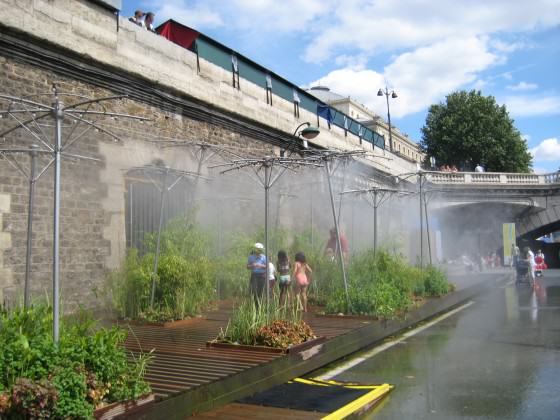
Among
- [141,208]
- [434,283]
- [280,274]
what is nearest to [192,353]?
[280,274]

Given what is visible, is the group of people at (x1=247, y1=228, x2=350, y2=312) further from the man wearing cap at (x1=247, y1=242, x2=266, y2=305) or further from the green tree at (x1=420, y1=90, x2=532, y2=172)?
the green tree at (x1=420, y1=90, x2=532, y2=172)

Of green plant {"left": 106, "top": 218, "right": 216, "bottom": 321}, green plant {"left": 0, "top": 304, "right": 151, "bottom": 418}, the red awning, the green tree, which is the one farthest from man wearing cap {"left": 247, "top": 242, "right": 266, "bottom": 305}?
the green tree

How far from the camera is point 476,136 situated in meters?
55.1

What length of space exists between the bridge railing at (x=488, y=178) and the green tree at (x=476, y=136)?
10.8 m

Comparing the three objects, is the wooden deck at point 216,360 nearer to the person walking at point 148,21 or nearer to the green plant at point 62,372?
the green plant at point 62,372

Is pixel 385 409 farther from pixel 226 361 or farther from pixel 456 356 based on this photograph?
pixel 456 356

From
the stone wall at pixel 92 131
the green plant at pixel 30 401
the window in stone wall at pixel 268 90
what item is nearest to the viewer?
the green plant at pixel 30 401

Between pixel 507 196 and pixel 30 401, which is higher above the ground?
pixel 507 196

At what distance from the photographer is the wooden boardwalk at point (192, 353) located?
576 centimetres

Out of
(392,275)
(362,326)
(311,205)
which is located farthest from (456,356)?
(311,205)

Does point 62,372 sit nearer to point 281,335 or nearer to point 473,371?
point 281,335

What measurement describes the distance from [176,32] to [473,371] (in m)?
11.9

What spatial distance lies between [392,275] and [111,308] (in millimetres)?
6479

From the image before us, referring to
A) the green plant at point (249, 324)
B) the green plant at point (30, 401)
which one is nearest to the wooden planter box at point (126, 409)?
the green plant at point (30, 401)
